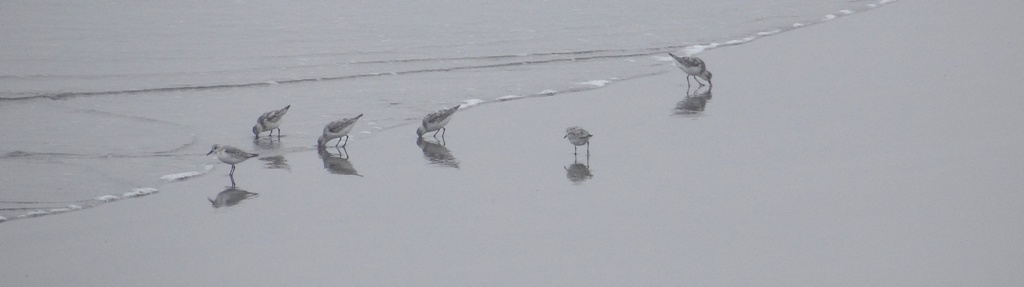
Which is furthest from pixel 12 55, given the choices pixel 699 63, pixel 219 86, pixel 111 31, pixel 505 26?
pixel 699 63

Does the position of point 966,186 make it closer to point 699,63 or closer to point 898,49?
point 699,63

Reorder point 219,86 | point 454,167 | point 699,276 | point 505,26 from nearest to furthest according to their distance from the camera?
point 699,276
point 454,167
point 219,86
point 505,26

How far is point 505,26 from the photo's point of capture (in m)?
22.5

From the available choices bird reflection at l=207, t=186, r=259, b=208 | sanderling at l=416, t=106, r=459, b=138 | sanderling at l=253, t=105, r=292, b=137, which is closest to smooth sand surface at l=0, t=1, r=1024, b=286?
bird reflection at l=207, t=186, r=259, b=208

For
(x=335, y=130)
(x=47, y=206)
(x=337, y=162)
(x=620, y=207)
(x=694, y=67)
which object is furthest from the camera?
(x=694, y=67)

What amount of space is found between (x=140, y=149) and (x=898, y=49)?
33.7 feet

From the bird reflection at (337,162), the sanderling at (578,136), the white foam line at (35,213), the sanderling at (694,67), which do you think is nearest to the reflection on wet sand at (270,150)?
the bird reflection at (337,162)

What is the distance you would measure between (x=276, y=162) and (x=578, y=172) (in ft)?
9.59

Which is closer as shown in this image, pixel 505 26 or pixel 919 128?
pixel 919 128

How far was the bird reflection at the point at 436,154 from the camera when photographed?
11103 millimetres

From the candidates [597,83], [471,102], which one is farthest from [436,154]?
[597,83]

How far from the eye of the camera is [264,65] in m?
18.6

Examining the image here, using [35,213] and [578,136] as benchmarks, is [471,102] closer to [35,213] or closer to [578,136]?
[578,136]

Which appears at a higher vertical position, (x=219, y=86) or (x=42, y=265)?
(x=219, y=86)
